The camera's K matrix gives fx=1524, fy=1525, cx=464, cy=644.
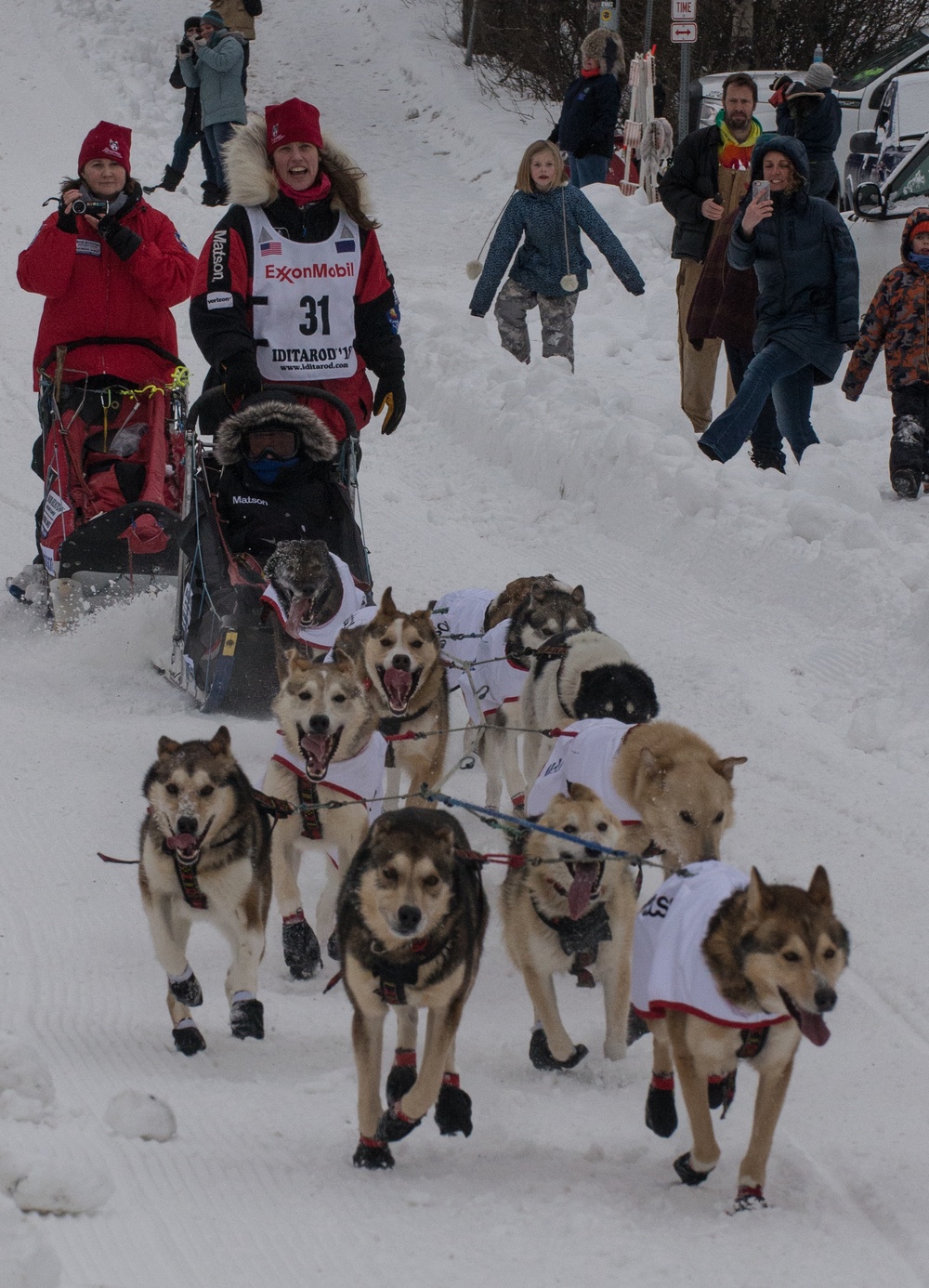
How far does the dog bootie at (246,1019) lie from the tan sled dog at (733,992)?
957 millimetres

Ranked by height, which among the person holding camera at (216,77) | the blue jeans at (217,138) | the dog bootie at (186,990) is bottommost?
the dog bootie at (186,990)

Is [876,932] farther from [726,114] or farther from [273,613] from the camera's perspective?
[726,114]

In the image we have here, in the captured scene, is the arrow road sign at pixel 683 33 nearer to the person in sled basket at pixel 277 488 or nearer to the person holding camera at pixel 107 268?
the person holding camera at pixel 107 268

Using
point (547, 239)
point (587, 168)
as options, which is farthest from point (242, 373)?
point (587, 168)

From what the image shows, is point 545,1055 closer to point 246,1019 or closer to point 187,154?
point 246,1019

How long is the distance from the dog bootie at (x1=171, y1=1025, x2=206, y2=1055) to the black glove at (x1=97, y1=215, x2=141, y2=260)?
363 cm

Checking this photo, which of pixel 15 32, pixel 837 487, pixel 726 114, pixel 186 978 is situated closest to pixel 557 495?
pixel 837 487

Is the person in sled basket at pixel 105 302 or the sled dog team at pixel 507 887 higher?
the person in sled basket at pixel 105 302

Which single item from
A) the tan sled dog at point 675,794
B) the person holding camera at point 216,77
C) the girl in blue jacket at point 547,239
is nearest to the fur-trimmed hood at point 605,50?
the person holding camera at point 216,77

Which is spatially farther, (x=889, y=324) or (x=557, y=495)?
(x=557, y=495)

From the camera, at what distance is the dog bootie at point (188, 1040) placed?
11.8 feet

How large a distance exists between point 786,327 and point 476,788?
2979mm

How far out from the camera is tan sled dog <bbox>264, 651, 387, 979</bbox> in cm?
408

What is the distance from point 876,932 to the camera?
4.26m
